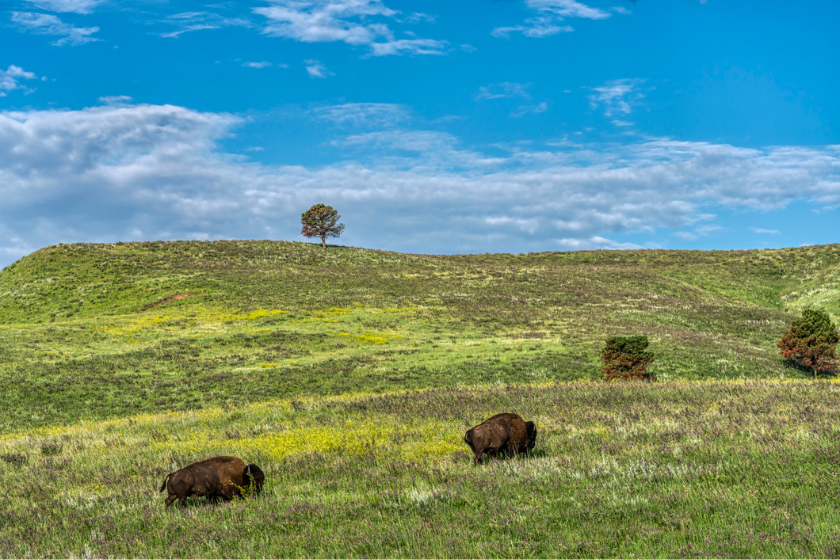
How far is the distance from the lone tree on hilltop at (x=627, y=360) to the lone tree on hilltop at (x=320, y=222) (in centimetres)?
8195

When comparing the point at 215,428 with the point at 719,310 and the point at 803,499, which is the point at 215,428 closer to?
the point at 803,499

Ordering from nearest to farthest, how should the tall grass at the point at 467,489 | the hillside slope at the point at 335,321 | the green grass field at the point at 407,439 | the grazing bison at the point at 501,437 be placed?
→ the tall grass at the point at 467,489, the green grass field at the point at 407,439, the grazing bison at the point at 501,437, the hillside slope at the point at 335,321

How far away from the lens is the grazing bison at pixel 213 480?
845cm

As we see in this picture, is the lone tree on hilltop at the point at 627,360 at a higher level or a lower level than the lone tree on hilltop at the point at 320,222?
lower

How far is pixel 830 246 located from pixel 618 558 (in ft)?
397

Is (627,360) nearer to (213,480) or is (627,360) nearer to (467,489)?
(467,489)

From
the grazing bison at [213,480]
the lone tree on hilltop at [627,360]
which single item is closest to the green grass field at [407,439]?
the grazing bison at [213,480]

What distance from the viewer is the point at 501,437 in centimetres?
984

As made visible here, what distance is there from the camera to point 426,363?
109 feet

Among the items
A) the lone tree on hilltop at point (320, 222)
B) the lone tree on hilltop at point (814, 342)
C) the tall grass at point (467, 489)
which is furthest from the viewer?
the lone tree on hilltop at point (320, 222)

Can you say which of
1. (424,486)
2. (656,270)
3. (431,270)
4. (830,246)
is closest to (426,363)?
(424,486)

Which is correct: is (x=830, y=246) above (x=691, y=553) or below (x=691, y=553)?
above

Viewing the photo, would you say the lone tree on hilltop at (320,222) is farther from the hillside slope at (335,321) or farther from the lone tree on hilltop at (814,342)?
the lone tree on hilltop at (814,342)

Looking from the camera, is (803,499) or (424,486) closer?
(803,499)
